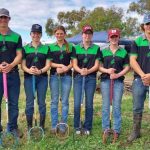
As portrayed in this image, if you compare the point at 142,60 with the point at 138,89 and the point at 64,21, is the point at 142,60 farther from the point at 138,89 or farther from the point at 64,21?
the point at 64,21

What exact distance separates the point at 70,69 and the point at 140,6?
1701 inches

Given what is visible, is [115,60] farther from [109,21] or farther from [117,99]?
[109,21]

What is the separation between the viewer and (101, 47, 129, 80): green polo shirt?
7.83 metres

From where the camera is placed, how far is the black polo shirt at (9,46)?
300 inches

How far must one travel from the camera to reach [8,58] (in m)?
7.67

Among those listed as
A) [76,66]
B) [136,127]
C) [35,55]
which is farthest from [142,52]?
[35,55]

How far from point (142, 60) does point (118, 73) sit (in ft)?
1.81

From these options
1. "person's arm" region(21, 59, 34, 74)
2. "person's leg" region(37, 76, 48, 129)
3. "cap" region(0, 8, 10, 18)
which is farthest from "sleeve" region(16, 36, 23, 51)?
"person's leg" region(37, 76, 48, 129)

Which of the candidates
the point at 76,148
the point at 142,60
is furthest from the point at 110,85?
the point at 76,148

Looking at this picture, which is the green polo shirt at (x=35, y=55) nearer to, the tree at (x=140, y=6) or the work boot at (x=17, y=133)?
the work boot at (x=17, y=133)

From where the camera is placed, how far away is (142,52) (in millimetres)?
7520

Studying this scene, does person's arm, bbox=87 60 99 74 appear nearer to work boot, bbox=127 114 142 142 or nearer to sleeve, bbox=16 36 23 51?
work boot, bbox=127 114 142 142

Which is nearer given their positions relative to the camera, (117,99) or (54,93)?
(117,99)

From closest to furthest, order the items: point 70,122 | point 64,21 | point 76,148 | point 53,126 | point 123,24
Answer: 1. point 76,148
2. point 53,126
3. point 70,122
4. point 123,24
5. point 64,21
